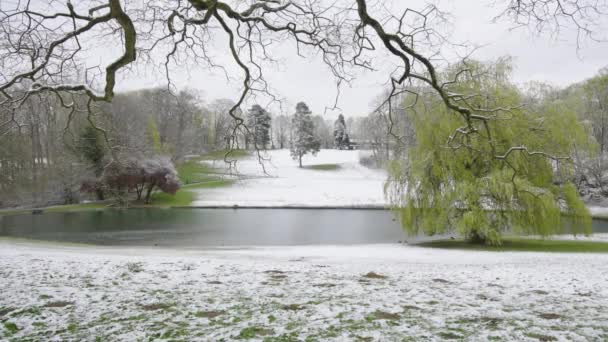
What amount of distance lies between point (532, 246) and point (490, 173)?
2990mm

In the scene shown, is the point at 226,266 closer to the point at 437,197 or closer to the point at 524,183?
the point at 437,197

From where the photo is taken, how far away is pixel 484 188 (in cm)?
1435

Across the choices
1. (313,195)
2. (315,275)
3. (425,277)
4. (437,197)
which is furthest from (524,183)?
(313,195)

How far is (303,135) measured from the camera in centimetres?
5959

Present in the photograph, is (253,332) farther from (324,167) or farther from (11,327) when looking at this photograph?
(324,167)

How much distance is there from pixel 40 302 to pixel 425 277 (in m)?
4.93

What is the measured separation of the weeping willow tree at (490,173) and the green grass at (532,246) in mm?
433

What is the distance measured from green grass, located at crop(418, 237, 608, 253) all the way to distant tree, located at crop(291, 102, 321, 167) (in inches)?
1511

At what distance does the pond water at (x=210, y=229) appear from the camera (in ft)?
59.4

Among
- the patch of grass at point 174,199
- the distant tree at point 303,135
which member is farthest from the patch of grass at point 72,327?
the distant tree at point 303,135

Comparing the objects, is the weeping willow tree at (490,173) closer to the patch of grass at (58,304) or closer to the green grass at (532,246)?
the green grass at (532,246)

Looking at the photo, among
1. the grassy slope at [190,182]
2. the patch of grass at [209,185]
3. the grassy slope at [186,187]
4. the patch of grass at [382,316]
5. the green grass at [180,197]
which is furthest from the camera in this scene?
the patch of grass at [209,185]

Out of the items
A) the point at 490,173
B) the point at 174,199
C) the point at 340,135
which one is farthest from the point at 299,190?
the point at 340,135

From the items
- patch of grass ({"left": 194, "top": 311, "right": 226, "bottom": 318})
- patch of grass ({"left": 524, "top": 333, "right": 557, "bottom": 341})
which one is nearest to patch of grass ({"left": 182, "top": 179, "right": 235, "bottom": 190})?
patch of grass ({"left": 194, "top": 311, "right": 226, "bottom": 318})
